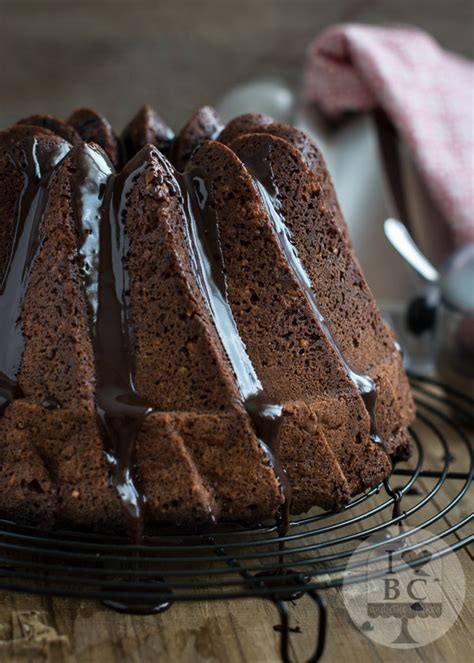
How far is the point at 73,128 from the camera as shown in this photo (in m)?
1.63

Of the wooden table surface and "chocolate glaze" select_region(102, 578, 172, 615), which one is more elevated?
the wooden table surface

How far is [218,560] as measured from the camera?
1.28 metres

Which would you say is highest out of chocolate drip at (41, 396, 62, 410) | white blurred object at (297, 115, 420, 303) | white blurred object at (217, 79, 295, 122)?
chocolate drip at (41, 396, 62, 410)

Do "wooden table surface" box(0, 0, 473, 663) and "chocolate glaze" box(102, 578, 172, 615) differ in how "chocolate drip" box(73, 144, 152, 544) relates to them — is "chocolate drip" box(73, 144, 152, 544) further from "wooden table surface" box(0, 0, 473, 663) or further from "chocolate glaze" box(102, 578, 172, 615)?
"wooden table surface" box(0, 0, 473, 663)

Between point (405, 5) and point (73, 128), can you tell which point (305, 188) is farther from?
point (405, 5)

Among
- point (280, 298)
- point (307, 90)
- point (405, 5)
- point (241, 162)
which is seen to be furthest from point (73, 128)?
point (405, 5)

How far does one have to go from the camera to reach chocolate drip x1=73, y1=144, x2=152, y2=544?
1.34 metres

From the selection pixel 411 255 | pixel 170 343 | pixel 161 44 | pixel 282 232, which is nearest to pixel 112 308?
pixel 170 343

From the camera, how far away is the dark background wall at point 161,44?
3.40 metres

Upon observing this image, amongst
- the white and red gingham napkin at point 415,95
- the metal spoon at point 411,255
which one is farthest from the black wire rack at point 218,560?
the white and red gingham napkin at point 415,95

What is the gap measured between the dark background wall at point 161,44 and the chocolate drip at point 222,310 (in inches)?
85.2

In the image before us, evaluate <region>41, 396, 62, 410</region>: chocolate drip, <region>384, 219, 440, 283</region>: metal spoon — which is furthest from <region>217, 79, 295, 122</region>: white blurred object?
<region>41, 396, 62, 410</region>: chocolate drip

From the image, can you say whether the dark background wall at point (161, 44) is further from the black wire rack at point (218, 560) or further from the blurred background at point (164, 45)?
the black wire rack at point (218, 560)

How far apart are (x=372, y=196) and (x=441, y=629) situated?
6.35ft
